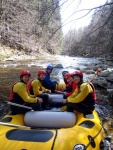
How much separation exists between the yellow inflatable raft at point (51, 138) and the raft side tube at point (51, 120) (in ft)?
0.85

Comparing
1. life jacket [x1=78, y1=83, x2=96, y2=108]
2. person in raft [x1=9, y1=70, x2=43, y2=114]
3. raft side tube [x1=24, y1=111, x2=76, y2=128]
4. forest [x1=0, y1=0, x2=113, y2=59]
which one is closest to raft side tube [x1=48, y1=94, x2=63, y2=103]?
person in raft [x1=9, y1=70, x2=43, y2=114]

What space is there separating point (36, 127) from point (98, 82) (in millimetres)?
6791

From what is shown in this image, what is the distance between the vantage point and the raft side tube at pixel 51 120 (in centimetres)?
436

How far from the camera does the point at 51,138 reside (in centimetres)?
357

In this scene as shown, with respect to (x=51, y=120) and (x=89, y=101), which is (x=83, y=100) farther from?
(x=51, y=120)

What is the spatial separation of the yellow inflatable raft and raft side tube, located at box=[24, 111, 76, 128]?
0.26 metres

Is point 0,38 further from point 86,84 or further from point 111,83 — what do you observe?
point 86,84

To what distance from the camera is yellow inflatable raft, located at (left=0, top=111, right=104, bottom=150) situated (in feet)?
11.2

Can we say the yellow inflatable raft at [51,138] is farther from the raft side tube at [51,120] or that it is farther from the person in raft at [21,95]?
the person in raft at [21,95]

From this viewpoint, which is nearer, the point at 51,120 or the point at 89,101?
the point at 51,120

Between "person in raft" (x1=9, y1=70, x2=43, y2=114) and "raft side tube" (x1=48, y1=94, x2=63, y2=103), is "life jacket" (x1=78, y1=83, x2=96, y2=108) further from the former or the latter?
"raft side tube" (x1=48, y1=94, x2=63, y2=103)

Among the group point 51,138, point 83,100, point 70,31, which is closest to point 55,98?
point 83,100

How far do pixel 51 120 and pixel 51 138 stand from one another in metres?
0.80

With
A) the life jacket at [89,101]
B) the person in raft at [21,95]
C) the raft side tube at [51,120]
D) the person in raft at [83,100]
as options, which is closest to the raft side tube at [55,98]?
the person in raft at [21,95]
